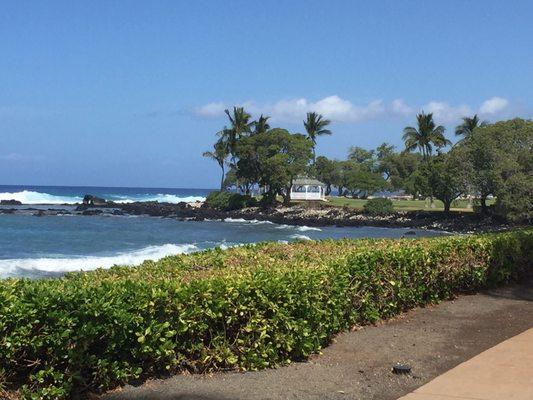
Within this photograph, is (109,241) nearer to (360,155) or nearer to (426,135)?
(426,135)

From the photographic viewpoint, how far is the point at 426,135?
254 feet

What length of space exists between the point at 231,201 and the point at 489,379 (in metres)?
72.0

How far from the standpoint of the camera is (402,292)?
8.78 meters

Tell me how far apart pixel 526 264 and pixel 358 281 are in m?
6.08

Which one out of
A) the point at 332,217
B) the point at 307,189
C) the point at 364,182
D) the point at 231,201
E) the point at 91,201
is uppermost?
the point at 364,182

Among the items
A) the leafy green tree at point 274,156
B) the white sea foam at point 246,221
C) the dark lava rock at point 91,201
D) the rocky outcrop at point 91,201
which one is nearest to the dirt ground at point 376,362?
the white sea foam at point 246,221

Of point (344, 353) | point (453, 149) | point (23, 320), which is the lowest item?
point (344, 353)

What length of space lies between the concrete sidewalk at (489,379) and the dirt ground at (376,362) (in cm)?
19

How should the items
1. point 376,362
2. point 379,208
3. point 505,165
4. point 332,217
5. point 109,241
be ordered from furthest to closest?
point 379,208, point 332,217, point 505,165, point 109,241, point 376,362

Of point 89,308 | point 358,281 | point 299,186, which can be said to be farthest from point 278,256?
point 299,186

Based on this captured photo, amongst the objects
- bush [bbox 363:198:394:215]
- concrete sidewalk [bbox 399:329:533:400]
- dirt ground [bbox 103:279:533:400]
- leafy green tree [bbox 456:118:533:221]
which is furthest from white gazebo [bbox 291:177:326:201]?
concrete sidewalk [bbox 399:329:533:400]

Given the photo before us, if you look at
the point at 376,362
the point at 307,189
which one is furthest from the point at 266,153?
the point at 376,362

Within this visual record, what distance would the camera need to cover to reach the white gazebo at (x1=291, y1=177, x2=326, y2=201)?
A: 86.6 m

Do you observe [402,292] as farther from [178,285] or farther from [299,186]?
[299,186]
